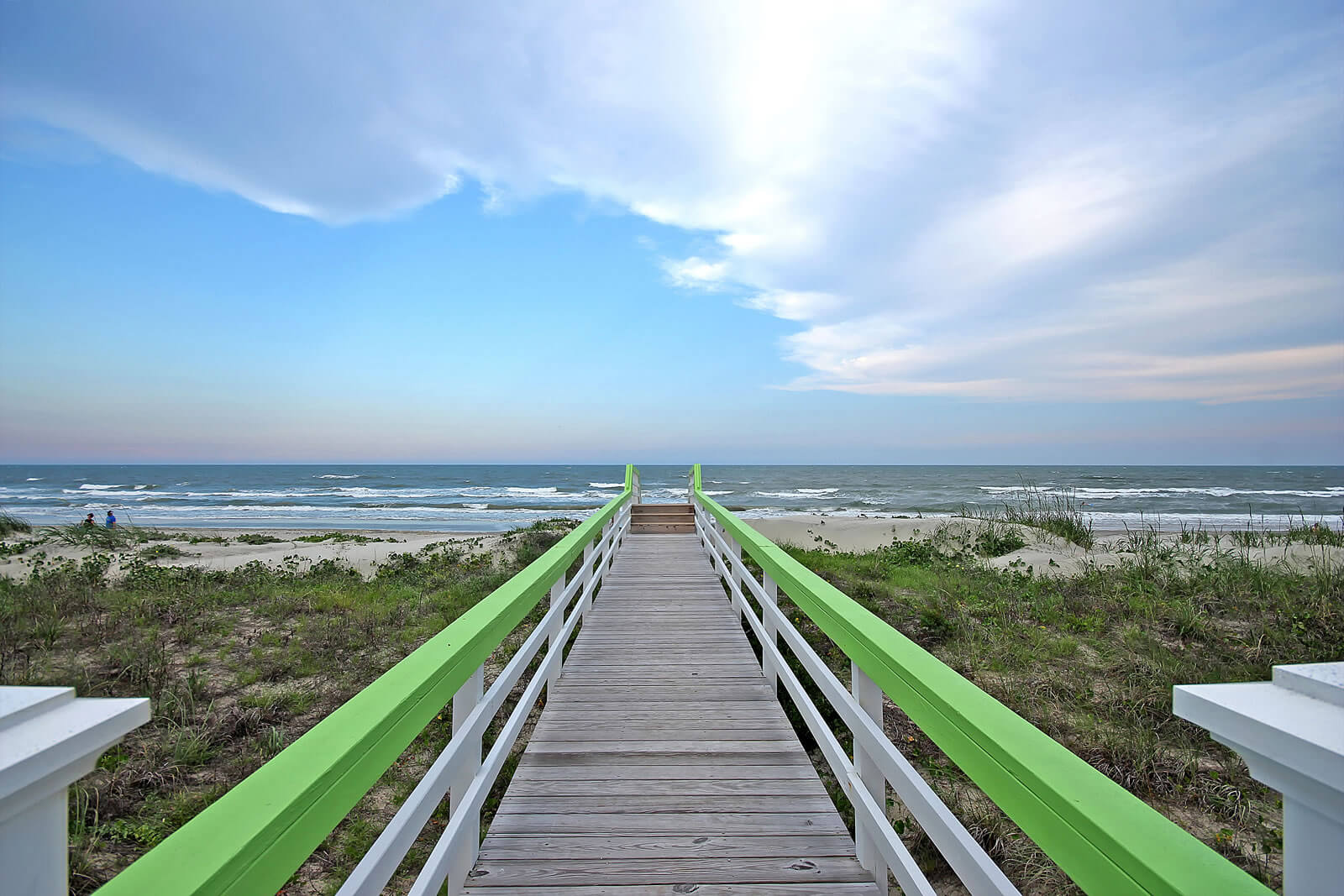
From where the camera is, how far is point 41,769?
608mm

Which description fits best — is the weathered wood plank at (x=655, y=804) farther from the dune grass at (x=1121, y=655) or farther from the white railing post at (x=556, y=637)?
the white railing post at (x=556, y=637)

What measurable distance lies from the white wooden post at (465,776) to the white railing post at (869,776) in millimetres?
1381

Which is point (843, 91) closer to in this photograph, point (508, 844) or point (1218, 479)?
point (508, 844)

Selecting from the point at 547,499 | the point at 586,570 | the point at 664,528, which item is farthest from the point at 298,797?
the point at 547,499

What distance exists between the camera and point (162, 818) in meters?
2.98

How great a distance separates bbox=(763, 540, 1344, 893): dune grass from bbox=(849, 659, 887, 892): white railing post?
93cm

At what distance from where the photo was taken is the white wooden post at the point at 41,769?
1.96ft

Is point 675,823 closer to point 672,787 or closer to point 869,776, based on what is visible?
point 672,787

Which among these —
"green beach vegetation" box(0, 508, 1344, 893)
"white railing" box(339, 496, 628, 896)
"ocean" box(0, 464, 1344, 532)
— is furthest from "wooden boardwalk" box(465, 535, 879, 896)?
"ocean" box(0, 464, 1344, 532)

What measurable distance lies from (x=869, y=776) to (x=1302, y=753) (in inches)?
69.0

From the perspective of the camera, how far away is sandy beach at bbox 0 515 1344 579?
903cm

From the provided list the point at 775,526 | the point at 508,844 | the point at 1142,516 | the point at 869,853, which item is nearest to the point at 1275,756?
the point at 869,853

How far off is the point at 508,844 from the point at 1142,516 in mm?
29746

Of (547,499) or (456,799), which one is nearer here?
(456,799)
